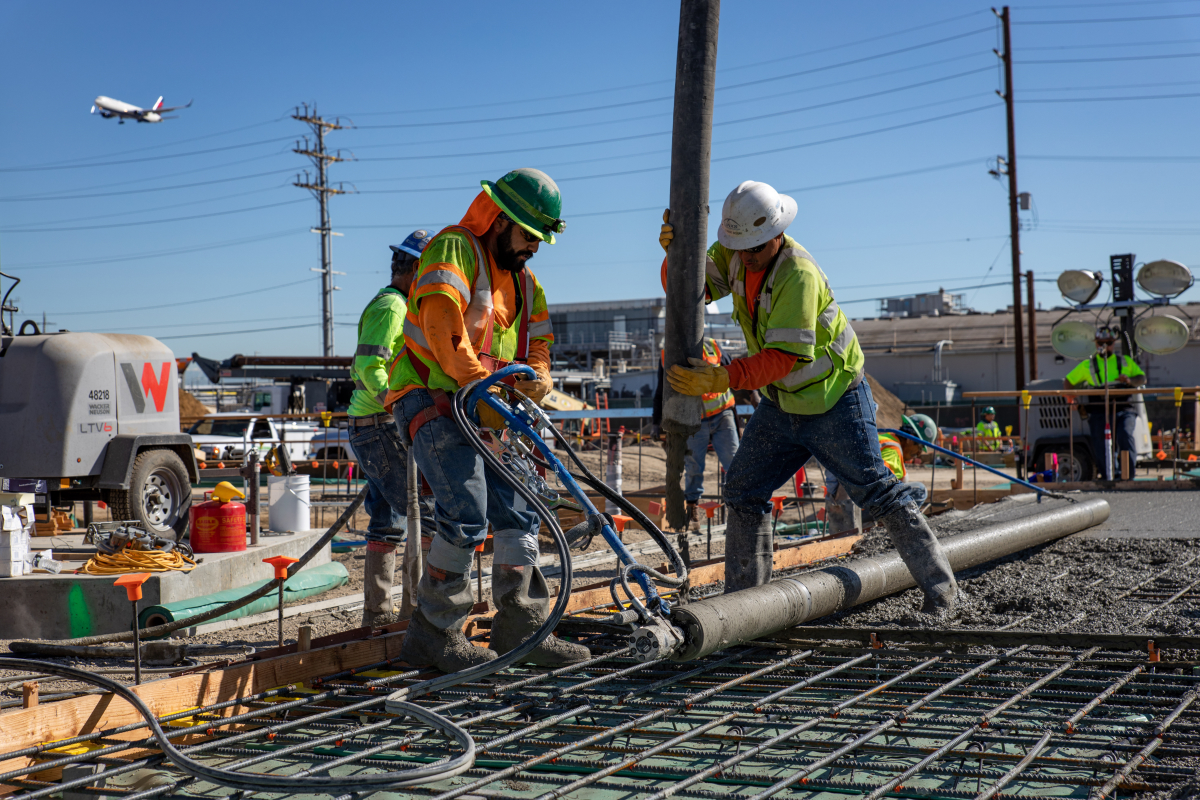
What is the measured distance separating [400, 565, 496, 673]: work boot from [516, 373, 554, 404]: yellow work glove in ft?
2.36

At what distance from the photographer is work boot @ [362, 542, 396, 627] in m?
5.21

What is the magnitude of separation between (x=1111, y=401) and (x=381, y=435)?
9023 mm

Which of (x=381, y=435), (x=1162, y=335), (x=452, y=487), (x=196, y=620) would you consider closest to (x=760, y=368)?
(x=452, y=487)

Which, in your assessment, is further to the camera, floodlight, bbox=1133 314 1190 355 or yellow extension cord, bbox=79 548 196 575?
floodlight, bbox=1133 314 1190 355

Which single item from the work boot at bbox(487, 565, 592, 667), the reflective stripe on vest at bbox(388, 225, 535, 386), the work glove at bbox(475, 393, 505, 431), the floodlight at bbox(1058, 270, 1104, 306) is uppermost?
the floodlight at bbox(1058, 270, 1104, 306)

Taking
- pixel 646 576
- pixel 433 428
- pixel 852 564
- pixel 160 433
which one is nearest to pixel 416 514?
pixel 433 428

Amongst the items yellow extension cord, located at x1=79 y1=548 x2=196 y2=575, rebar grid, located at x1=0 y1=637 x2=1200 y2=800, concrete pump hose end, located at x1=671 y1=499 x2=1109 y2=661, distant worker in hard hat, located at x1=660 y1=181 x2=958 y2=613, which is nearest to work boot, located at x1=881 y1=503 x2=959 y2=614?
distant worker in hard hat, located at x1=660 y1=181 x2=958 y2=613

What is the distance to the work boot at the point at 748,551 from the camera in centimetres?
460

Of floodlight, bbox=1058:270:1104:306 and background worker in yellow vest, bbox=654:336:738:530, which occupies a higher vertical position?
floodlight, bbox=1058:270:1104:306

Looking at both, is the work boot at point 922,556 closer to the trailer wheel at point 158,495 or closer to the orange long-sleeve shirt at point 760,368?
the orange long-sleeve shirt at point 760,368

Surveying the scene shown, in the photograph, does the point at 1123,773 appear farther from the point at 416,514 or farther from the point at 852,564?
the point at 416,514

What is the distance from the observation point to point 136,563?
642 cm

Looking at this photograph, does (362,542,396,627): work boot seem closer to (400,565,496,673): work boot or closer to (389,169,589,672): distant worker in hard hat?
(389,169,589,672): distant worker in hard hat

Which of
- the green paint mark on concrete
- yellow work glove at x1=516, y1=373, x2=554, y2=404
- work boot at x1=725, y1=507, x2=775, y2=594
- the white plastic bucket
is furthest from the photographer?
the white plastic bucket
